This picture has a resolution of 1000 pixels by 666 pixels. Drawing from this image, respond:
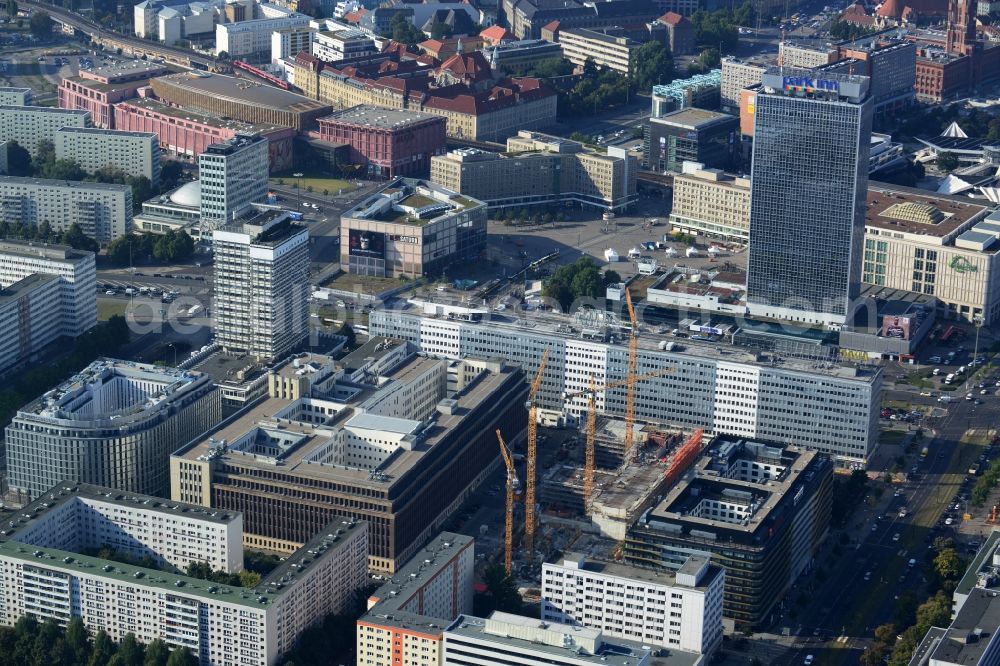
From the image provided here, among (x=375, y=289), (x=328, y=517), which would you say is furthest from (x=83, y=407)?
(x=375, y=289)

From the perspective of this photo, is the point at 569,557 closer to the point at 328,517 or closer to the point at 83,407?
the point at 328,517

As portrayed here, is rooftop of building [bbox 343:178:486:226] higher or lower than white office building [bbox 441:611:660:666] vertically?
higher

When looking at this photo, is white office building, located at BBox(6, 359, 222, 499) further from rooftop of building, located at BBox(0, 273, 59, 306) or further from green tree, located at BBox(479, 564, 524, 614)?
green tree, located at BBox(479, 564, 524, 614)

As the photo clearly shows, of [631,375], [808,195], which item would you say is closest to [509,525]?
[631,375]

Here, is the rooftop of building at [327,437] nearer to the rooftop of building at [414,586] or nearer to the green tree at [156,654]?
the rooftop of building at [414,586]

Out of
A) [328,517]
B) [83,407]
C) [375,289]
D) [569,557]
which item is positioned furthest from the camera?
[375,289]

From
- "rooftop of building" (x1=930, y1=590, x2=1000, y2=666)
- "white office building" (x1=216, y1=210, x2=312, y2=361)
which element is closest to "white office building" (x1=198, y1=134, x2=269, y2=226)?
"white office building" (x1=216, y1=210, x2=312, y2=361)
